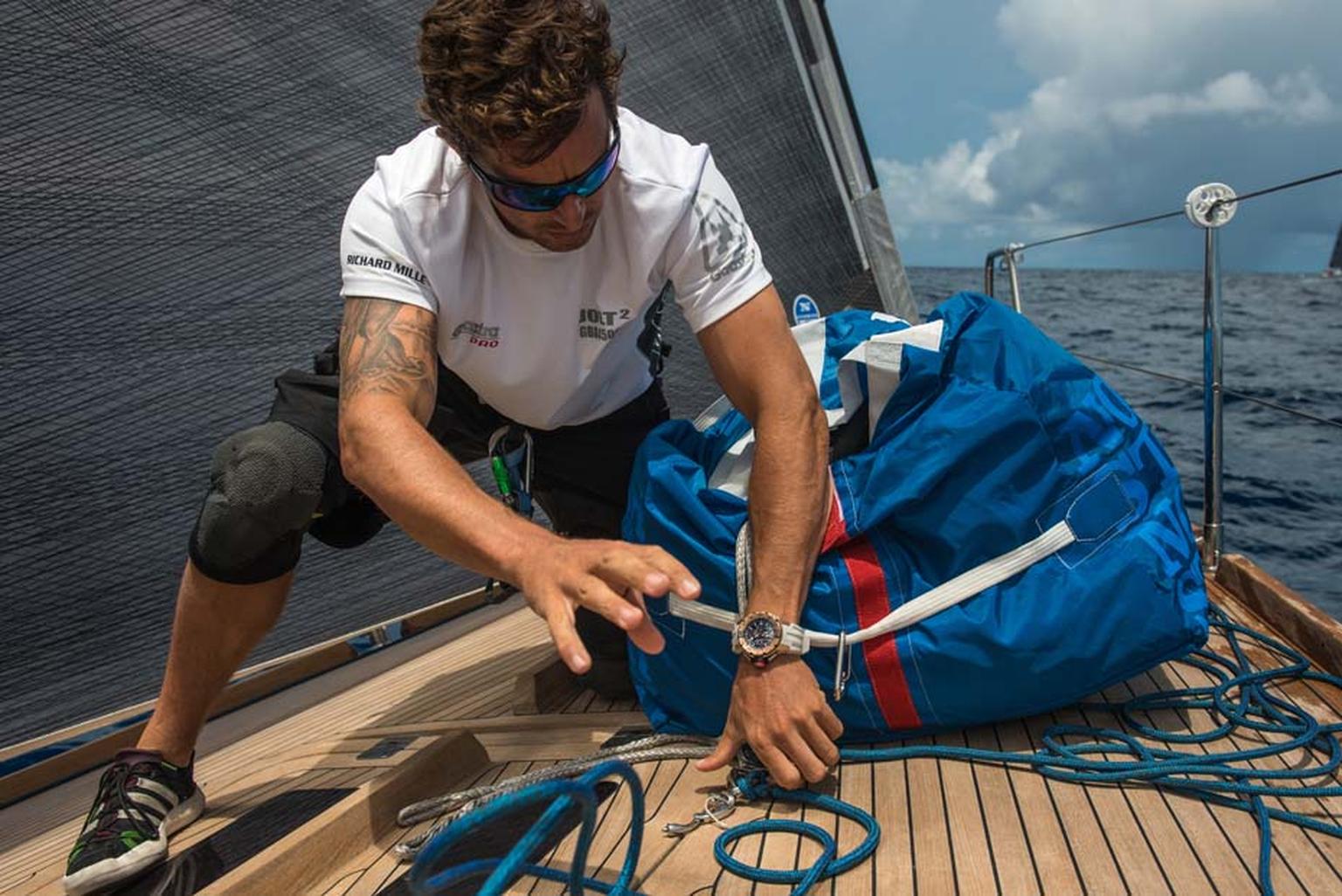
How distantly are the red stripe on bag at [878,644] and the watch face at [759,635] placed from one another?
0.46 feet

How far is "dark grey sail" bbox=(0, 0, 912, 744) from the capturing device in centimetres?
182

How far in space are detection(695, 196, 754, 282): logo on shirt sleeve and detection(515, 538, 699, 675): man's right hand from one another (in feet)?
2.02

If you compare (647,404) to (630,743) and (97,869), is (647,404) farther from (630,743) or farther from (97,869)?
(97,869)

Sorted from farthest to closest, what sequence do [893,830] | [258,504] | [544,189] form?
[258,504] → [544,189] → [893,830]

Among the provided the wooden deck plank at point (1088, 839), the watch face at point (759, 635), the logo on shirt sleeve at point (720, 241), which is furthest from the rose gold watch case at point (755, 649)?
the logo on shirt sleeve at point (720, 241)

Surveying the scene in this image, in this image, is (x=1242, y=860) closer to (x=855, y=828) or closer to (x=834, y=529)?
(x=855, y=828)

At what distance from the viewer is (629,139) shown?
4.83 ft

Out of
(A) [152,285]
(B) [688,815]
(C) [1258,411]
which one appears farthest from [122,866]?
(C) [1258,411]

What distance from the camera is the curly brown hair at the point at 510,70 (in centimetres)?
117

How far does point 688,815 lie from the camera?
1.23m

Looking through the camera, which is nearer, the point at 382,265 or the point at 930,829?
the point at 930,829

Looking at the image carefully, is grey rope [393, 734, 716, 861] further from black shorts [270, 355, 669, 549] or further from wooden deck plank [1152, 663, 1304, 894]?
wooden deck plank [1152, 663, 1304, 894]

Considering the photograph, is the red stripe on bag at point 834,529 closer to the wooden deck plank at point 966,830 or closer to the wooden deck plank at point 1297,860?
the wooden deck plank at point 966,830

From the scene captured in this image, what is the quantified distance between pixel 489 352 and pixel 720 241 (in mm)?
371
